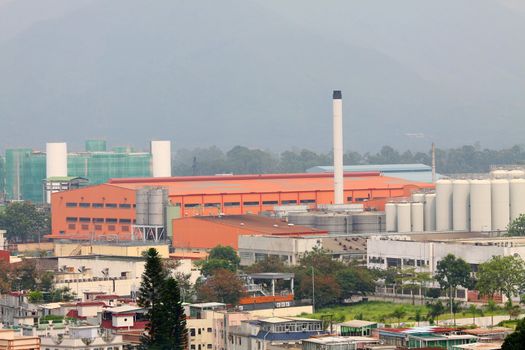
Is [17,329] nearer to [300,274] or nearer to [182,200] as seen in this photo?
[300,274]

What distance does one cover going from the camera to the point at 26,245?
9081cm

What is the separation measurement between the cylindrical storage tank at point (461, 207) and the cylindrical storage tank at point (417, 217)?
2103 millimetres

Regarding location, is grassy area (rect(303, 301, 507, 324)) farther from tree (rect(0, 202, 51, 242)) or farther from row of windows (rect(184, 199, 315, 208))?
tree (rect(0, 202, 51, 242))


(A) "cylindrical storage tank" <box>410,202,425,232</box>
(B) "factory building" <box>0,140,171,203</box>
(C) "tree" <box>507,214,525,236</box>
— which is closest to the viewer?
(C) "tree" <box>507,214,525,236</box>

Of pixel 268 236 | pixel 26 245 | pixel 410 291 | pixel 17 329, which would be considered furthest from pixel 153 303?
pixel 26 245

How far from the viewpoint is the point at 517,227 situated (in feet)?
253

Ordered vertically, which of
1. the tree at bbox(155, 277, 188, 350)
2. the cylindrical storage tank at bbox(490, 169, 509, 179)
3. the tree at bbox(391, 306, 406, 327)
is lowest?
the tree at bbox(391, 306, 406, 327)

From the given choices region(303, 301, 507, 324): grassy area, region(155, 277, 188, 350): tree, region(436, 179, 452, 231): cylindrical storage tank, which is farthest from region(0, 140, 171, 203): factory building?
region(155, 277, 188, 350): tree

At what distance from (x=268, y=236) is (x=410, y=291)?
40.8 ft

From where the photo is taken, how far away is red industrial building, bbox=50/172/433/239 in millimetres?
93000

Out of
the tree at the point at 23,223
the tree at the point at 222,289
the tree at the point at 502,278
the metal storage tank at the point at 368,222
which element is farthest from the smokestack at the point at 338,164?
the tree at the point at 222,289

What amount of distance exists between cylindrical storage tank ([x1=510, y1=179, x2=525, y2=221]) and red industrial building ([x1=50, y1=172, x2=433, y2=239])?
939cm

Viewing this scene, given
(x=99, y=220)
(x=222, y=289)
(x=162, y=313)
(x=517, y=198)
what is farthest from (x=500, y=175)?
(x=162, y=313)

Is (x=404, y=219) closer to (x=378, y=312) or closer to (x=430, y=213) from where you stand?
(x=430, y=213)
